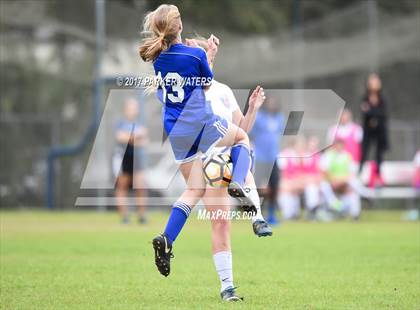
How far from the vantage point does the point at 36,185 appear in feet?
69.9

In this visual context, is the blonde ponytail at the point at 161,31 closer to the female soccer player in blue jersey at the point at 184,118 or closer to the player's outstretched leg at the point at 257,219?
the female soccer player in blue jersey at the point at 184,118

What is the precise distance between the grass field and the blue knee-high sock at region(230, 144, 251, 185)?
0.96 meters

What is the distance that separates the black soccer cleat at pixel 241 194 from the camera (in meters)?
6.71

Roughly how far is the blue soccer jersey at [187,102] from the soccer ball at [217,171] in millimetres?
101

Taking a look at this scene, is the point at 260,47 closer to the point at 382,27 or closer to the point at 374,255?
the point at 382,27

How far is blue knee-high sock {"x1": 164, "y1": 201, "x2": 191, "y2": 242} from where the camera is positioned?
6.71 metres

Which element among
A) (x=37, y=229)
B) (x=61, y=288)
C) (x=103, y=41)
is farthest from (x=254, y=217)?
(x=103, y=41)

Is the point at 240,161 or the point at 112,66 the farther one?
the point at 112,66

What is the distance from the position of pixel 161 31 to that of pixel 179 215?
140cm

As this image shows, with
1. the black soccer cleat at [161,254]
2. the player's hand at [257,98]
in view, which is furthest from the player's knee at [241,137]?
the black soccer cleat at [161,254]

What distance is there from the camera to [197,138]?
6.86 meters

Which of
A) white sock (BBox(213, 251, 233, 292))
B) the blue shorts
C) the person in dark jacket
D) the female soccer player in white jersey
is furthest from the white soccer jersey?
the person in dark jacket

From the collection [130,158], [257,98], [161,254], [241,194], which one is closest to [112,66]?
[130,158]

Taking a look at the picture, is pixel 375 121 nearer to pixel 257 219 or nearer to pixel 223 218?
pixel 223 218
